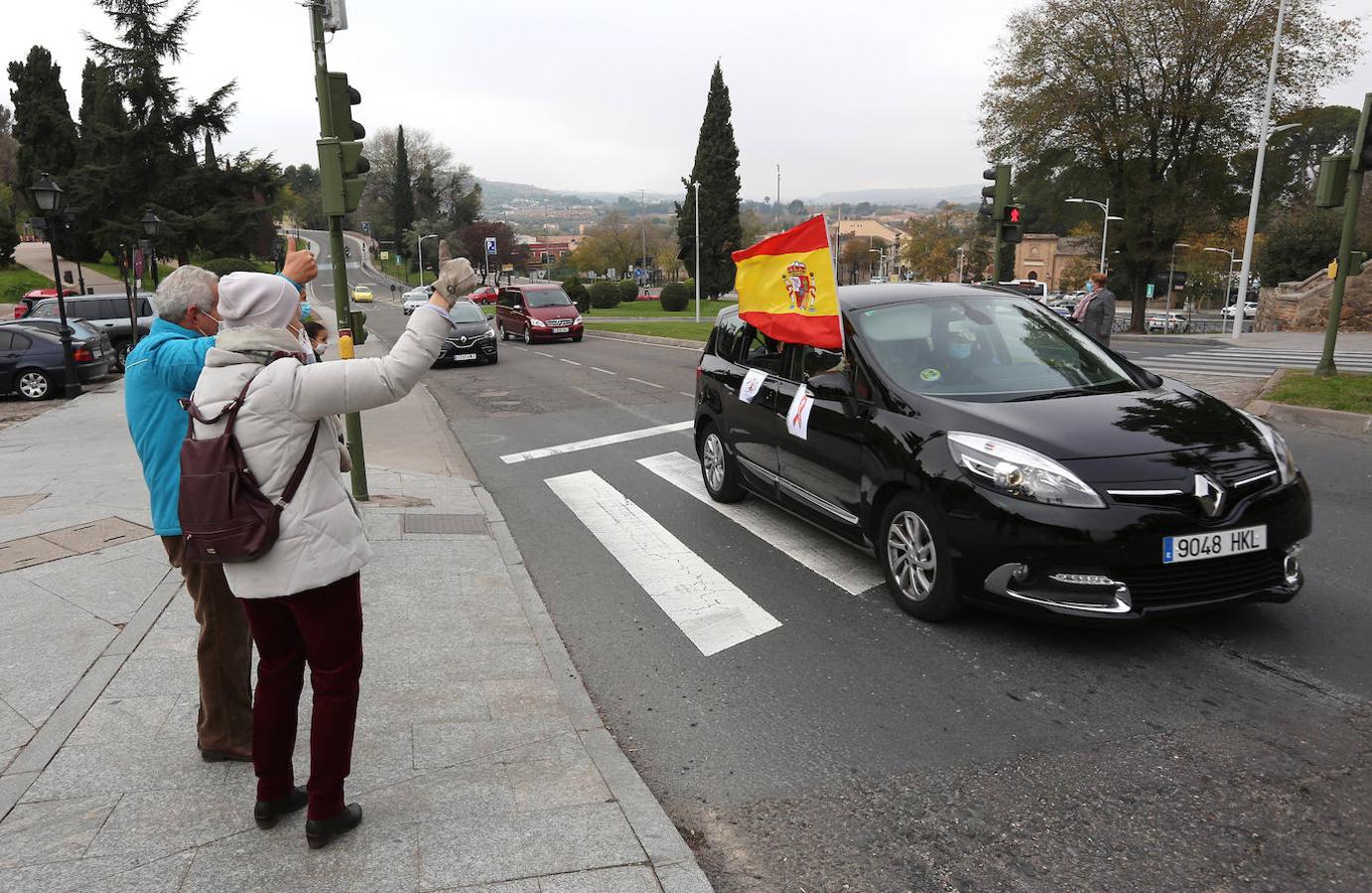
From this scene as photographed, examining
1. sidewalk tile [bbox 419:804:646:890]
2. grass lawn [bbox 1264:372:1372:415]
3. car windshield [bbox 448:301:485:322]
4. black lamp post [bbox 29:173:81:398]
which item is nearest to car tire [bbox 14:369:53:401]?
black lamp post [bbox 29:173:81:398]

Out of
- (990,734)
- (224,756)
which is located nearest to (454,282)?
(224,756)

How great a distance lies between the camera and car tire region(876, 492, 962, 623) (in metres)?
4.57

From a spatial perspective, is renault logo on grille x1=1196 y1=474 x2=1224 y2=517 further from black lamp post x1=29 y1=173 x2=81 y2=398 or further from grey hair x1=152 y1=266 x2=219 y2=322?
Answer: black lamp post x1=29 y1=173 x2=81 y2=398

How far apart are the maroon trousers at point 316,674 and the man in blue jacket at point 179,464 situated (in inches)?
22.2

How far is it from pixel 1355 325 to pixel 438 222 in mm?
107551

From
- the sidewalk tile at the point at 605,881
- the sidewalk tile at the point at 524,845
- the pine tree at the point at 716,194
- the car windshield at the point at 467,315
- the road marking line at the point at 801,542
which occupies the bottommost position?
the road marking line at the point at 801,542

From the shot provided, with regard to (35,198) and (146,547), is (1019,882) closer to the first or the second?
(146,547)

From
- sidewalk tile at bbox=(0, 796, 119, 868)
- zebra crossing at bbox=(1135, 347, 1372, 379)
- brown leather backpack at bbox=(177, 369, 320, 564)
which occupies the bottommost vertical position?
sidewalk tile at bbox=(0, 796, 119, 868)

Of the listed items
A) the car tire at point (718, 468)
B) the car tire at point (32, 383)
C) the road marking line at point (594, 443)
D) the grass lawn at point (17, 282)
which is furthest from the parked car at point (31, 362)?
the grass lawn at point (17, 282)

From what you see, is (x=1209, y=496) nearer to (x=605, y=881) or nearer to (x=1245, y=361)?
(x=605, y=881)

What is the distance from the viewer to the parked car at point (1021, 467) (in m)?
4.09

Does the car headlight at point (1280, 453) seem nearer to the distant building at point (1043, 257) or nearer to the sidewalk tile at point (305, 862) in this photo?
the sidewalk tile at point (305, 862)

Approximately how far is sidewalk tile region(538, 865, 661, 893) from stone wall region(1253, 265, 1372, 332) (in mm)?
32458

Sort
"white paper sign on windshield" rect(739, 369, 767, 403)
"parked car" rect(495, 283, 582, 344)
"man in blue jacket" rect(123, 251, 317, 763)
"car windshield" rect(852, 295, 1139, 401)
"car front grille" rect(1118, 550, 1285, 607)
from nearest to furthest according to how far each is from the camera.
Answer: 1. "man in blue jacket" rect(123, 251, 317, 763)
2. "car front grille" rect(1118, 550, 1285, 607)
3. "car windshield" rect(852, 295, 1139, 401)
4. "white paper sign on windshield" rect(739, 369, 767, 403)
5. "parked car" rect(495, 283, 582, 344)
